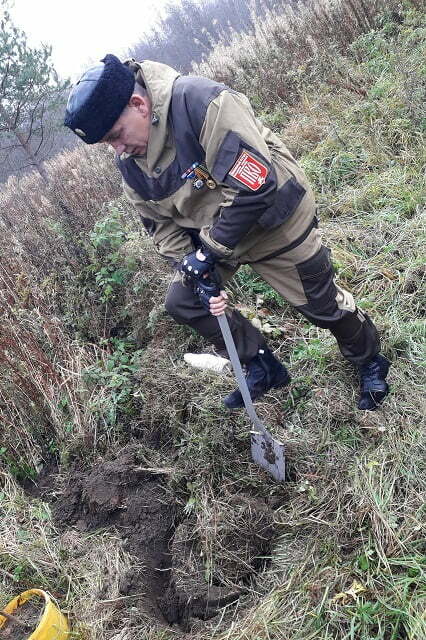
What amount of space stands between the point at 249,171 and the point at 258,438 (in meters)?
1.37

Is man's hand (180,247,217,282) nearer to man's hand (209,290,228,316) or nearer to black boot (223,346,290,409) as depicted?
man's hand (209,290,228,316)

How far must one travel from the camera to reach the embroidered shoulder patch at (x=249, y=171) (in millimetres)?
2016

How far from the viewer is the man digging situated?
2061 mm

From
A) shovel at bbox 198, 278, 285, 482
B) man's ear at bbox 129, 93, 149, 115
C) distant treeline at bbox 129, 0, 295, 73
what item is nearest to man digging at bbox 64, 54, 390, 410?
man's ear at bbox 129, 93, 149, 115

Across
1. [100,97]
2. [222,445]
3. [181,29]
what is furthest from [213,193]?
[181,29]

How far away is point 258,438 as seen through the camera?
8.56 feet

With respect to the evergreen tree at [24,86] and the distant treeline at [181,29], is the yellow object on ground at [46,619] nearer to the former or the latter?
the evergreen tree at [24,86]

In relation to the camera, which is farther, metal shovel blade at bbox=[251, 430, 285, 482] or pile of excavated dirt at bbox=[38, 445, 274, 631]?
metal shovel blade at bbox=[251, 430, 285, 482]

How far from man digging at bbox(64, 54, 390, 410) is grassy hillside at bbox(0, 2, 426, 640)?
479mm

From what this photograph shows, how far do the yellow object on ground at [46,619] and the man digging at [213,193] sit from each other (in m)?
1.51

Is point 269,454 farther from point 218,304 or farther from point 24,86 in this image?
point 24,86

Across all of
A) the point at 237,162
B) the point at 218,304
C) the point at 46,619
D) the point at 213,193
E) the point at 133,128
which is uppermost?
the point at 133,128

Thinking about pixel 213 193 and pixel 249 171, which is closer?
pixel 249 171

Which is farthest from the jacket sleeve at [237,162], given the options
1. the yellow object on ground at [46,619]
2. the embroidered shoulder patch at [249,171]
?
the yellow object on ground at [46,619]
